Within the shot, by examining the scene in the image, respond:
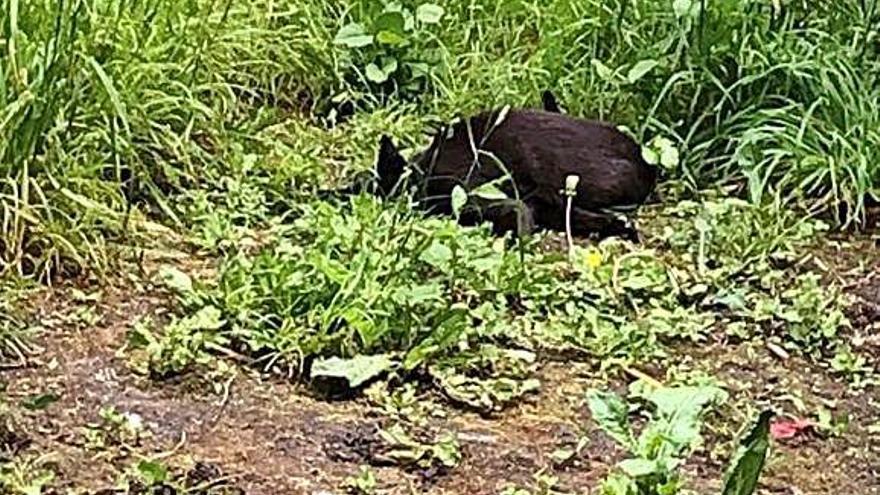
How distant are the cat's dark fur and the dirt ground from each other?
0.82m

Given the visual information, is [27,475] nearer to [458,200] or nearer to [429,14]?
[458,200]

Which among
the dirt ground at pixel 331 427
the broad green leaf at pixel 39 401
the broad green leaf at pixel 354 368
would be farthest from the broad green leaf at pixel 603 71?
the broad green leaf at pixel 39 401

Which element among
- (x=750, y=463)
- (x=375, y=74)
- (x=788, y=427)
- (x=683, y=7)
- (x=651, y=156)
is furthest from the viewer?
(x=375, y=74)

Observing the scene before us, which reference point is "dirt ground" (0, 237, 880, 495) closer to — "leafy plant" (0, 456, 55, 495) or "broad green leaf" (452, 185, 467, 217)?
"leafy plant" (0, 456, 55, 495)

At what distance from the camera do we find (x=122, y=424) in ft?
10.4

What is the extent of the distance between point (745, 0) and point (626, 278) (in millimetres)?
1330

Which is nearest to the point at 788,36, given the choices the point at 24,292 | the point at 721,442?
the point at 721,442

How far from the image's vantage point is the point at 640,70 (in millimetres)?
4914

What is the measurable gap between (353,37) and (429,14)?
26cm

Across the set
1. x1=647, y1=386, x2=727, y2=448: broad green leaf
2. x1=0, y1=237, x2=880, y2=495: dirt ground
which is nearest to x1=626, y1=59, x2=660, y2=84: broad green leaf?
x1=0, y1=237, x2=880, y2=495: dirt ground

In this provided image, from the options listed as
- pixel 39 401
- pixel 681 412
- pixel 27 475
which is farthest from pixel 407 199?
pixel 681 412

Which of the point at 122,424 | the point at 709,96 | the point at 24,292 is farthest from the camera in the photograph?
the point at 709,96

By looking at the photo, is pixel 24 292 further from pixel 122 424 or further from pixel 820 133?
pixel 820 133

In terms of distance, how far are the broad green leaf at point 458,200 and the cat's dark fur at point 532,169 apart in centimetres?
14
